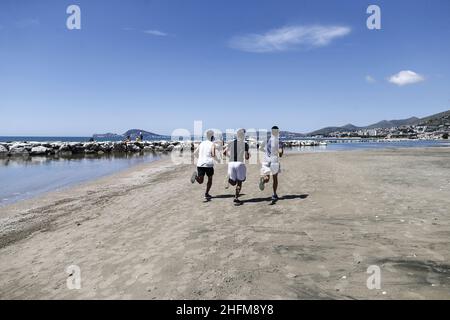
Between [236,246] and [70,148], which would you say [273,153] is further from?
[70,148]

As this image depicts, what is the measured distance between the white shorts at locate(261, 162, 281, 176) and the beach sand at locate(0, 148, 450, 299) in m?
0.99

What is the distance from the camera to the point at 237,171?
11.3 metres

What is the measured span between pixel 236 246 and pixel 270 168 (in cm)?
486

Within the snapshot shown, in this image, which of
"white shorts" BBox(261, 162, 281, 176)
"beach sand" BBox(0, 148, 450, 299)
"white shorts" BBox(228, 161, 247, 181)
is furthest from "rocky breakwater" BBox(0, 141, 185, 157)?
"white shorts" BBox(261, 162, 281, 176)

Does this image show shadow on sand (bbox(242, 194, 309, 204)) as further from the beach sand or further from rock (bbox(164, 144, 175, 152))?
rock (bbox(164, 144, 175, 152))

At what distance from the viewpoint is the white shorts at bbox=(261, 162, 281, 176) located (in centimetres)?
1107

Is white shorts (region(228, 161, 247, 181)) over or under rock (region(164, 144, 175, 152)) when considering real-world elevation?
under

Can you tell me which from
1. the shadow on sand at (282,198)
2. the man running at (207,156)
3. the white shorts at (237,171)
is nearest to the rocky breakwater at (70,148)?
the man running at (207,156)

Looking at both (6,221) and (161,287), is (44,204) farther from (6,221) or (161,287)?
(161,287)

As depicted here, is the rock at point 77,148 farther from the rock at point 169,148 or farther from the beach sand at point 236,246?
the beach sand at point 236,246

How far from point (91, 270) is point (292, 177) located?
12.7 metres

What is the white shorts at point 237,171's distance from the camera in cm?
1123

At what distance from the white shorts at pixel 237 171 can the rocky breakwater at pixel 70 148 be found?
125 ft
